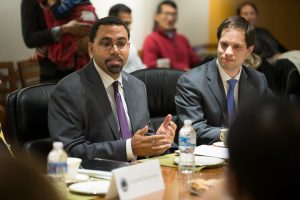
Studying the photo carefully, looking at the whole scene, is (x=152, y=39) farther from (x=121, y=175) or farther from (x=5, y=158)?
(x=5, y=158)

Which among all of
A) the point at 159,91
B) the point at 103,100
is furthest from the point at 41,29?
the point at 103,100

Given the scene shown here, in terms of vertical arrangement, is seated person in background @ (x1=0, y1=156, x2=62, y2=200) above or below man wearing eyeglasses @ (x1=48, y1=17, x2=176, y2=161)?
above

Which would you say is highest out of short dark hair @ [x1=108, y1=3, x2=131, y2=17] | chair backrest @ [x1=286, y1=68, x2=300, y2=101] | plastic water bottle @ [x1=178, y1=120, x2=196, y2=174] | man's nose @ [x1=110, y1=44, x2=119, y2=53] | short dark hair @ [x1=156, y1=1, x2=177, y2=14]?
short dark hair @ [x1=108, y1=3, x2=131, y2=17]

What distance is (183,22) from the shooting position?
649cm

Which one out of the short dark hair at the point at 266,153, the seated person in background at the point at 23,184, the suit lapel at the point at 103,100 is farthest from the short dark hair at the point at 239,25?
the seated person in background at the point at 23,184

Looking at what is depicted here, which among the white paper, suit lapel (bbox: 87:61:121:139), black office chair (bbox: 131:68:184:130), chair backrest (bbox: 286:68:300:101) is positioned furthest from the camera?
chair backrest (bbox: 286:68:300:101)

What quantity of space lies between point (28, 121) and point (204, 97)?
3.45ft

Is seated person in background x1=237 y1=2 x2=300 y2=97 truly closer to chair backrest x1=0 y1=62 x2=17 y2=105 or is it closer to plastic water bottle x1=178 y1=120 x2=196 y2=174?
plastic water bottle x1=178 y1=120 x2=196 y2=174

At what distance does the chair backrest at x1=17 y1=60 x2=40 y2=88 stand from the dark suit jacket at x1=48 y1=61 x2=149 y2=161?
6.02 ft

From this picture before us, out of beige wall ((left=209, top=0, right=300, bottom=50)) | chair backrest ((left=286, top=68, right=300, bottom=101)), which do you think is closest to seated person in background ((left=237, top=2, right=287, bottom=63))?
beige wall ((left=209, top=0, right=300, bottom=50))

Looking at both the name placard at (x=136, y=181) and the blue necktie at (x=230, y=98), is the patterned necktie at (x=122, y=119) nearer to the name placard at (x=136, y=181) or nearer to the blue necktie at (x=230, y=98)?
the blue necktie at (x=230, y=98)

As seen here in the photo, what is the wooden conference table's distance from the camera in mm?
1990

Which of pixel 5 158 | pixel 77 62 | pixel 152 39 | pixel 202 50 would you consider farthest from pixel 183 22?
pixel 5 158

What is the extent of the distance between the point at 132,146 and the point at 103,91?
1.31 feet
